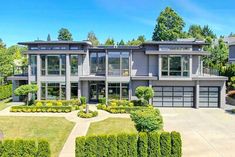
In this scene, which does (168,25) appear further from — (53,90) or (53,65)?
(53,90)

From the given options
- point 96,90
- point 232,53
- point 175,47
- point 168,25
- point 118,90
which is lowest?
point 96,90

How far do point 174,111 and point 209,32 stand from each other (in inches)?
3434

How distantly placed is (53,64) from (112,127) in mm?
13959

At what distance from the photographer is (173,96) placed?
1206 inches

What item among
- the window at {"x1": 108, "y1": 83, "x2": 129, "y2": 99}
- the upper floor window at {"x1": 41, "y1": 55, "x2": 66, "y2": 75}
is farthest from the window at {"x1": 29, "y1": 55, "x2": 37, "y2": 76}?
the window at {"x1": 108, "y1": 83, "x2": 129, "y2": 99}

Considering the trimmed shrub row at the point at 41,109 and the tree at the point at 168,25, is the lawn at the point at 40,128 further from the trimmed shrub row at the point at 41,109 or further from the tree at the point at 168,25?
the tree at the point at 168,25

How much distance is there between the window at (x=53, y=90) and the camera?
3098cm

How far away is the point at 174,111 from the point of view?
28.1m

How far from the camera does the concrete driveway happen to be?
15.3m

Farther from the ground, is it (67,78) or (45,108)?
(67,78)

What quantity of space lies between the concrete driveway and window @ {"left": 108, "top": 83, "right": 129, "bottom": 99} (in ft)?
17.7

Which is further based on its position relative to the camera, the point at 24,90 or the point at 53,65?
the point at 53,65

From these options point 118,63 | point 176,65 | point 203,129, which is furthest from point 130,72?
point 203,129

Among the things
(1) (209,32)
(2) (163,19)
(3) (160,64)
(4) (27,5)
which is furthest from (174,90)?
(1) (209,32)
